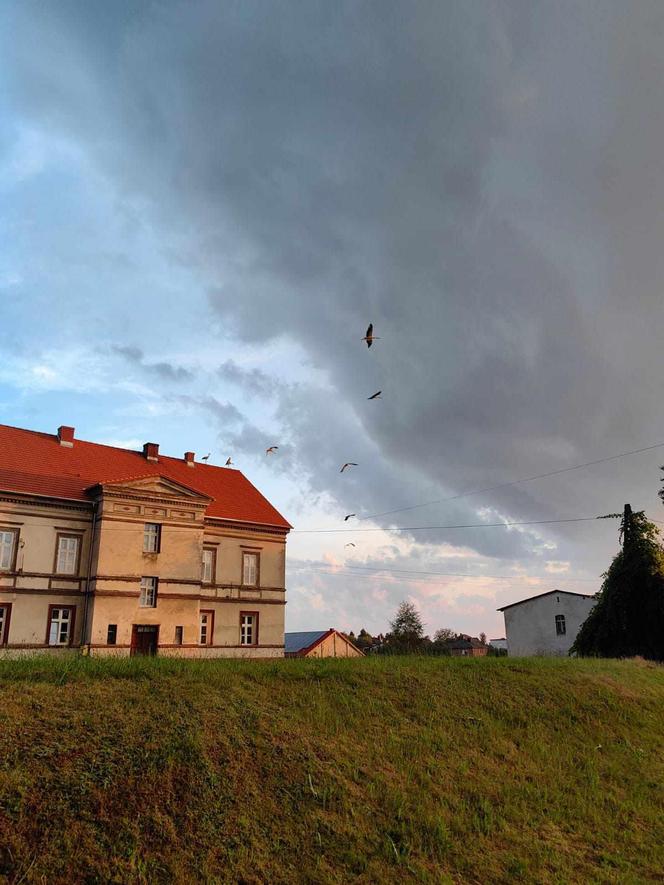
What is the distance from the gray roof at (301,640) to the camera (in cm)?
4974

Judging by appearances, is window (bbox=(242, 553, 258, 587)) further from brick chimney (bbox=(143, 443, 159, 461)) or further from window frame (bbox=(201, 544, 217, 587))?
brick chimney (bbox=(143, 443, 159, 461))

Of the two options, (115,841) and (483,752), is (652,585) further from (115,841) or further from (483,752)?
(115,841)

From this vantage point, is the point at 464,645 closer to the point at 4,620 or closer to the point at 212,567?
the point at 212,567

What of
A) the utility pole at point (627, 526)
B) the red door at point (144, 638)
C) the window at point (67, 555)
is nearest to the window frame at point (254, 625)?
the red door at point (144, 638)

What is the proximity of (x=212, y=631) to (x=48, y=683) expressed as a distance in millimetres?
22101

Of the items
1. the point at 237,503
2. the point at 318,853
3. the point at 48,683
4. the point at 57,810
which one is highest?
the point at 237,503

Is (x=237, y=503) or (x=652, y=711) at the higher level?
(x=237, y=503)

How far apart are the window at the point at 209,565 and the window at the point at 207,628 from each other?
1.74 meters

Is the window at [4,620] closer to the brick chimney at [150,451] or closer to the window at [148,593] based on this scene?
the window at [148,593]

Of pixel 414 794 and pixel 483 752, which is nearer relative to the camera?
pixel 414 794

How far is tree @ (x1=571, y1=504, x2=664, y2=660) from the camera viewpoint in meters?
35.5

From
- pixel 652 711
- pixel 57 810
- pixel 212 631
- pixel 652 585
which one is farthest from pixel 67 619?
pixel 652 585

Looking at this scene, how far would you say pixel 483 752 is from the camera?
14328mm

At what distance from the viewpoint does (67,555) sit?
30.4 m
